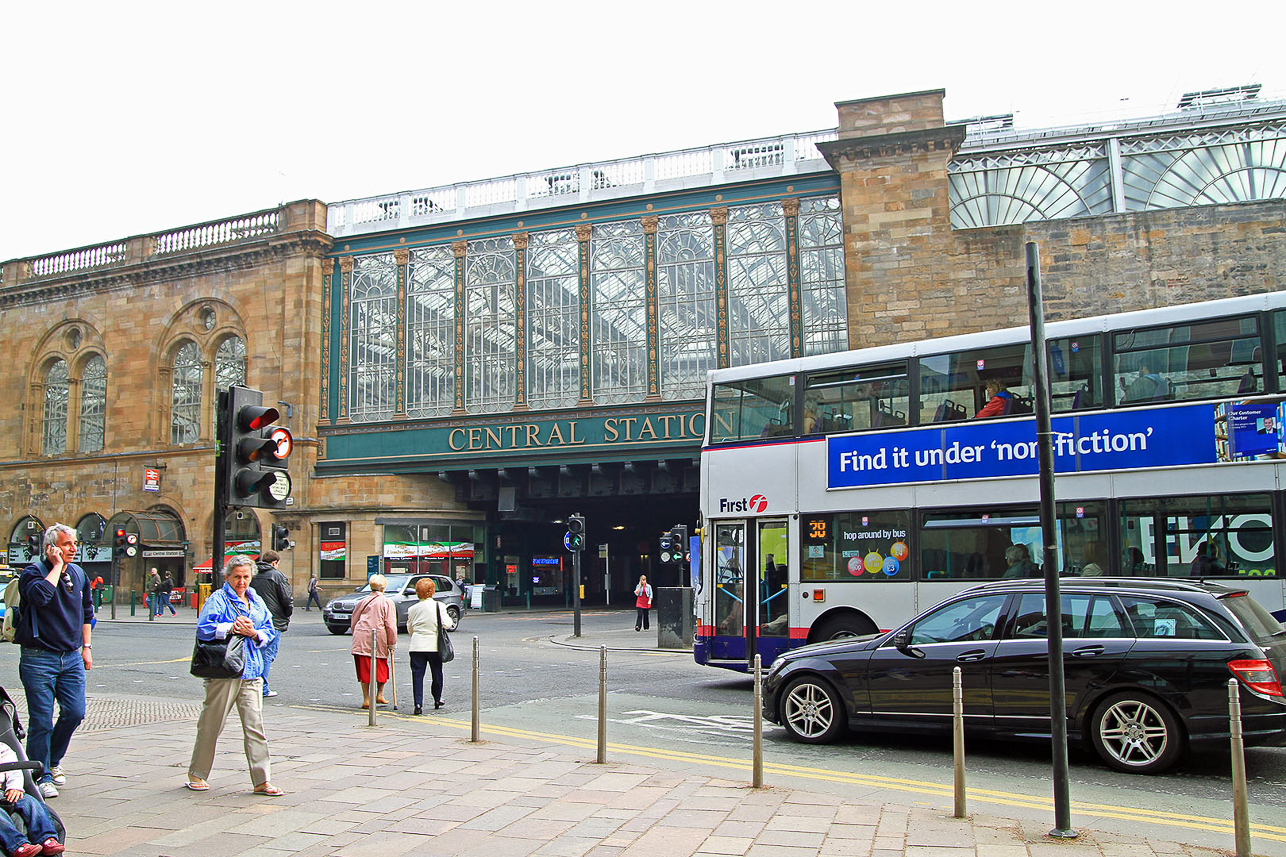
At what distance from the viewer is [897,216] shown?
2873 cm

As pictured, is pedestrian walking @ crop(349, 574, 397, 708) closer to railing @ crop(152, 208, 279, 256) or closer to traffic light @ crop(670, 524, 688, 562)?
traffic light @ crop(670, 524, 688, 562)

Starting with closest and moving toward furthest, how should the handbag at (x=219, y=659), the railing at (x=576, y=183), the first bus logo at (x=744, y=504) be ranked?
the handbag at (x=219, y=659) → the first bus logo at (x=744, y=504) → the railing at (x=576, y=183)

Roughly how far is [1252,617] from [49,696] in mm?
8956

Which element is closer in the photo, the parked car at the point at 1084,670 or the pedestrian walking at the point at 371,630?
the parked car at the point at 1084,670

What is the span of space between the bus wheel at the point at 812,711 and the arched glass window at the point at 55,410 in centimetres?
4286

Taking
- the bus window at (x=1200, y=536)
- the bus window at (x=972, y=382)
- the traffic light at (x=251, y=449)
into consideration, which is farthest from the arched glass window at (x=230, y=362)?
the bus window at (x=1200, y=536)

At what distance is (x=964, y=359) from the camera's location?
11.7 metres

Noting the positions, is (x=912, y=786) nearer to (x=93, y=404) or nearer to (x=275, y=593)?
(x=275, y=593)

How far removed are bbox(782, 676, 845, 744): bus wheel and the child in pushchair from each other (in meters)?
6.18

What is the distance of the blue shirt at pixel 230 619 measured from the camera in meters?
6.75

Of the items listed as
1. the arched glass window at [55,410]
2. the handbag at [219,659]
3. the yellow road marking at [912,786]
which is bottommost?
the yellow road marking at [912,786]

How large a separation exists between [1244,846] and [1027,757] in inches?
148

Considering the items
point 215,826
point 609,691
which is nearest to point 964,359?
point 609,691

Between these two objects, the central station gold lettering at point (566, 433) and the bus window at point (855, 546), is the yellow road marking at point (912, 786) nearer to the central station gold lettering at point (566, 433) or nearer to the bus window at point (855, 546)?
the bus window at point (855, 546)
